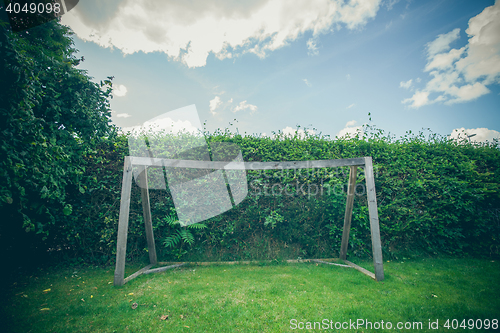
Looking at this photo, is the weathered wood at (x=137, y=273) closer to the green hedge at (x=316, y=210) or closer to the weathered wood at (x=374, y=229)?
the green hedge at (x=316, y=210)

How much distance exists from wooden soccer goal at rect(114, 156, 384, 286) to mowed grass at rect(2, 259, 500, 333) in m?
0.31

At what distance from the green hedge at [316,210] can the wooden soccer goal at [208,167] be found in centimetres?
38

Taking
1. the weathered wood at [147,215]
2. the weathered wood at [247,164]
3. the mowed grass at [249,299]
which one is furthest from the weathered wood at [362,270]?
the weathered wood at [147,215]

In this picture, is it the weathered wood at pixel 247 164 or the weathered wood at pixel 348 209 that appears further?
the weathered wood at pixel 348 209

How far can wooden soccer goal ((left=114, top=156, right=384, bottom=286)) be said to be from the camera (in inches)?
136

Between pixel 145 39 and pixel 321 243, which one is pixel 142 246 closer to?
pixel 321 243

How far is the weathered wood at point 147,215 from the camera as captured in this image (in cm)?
409

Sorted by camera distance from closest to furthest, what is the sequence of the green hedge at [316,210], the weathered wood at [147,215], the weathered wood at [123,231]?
1. the weathered wood at [123,231]
2. the weathered wood at [147,215]
3. the green hedge at [316,210]

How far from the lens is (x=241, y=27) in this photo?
5652 mm

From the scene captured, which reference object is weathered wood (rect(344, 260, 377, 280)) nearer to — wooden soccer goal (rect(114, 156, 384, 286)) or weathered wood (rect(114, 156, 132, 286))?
wooden soccer goal (rect(114, 156, 384, 286))

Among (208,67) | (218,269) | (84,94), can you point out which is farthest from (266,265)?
(208,67)

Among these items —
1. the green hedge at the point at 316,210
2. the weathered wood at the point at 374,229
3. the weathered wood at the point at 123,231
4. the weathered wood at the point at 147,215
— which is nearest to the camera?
the weathered wood at the point at 123,231

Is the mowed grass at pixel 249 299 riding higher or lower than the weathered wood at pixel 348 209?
lower

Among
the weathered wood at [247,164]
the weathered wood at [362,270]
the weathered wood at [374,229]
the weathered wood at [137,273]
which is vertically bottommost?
the weathered wood at [362,270]
